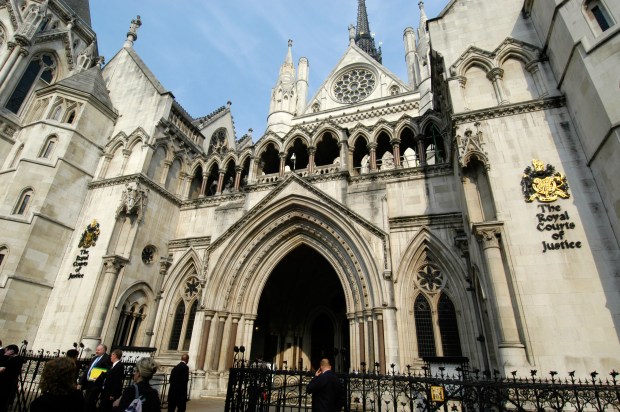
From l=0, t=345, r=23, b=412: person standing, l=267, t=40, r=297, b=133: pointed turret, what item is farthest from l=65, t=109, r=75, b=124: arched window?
l=0, t=345, r=23, b=412: person standing

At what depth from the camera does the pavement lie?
33.7ft

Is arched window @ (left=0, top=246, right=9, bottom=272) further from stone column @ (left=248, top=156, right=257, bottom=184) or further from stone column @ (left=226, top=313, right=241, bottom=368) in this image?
stone column @ (left=248, top=156, right=257, bottom=184)

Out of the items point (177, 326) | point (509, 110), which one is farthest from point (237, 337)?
point (509, 110)

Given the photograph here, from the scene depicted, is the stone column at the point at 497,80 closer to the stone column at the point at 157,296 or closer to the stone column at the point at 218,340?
the stone column at the point at 218,340

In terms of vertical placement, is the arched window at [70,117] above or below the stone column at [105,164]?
above

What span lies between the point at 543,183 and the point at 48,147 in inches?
860

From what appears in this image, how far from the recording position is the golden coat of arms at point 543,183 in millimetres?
9716

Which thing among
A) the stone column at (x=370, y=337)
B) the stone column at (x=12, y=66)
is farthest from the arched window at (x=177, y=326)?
the stone column at (x=12, y=66)

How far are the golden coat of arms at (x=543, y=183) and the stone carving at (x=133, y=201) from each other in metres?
16.4

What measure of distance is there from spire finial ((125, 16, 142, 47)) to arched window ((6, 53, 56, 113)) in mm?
4974

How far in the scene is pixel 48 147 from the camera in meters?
17.4

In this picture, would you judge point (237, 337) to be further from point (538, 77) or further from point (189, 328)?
point (538, 77)

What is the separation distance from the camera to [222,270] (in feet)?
50.6

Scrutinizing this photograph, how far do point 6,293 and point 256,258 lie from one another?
1028 cm
